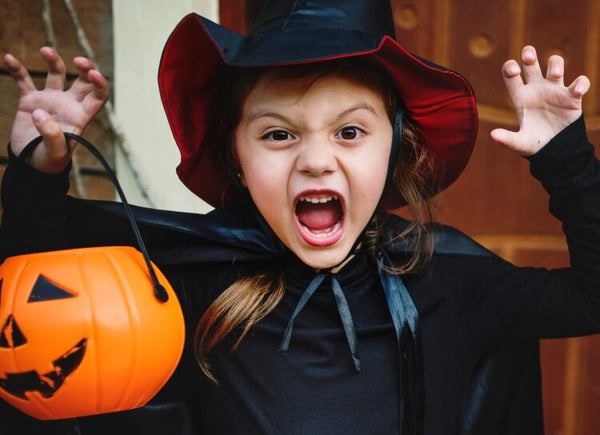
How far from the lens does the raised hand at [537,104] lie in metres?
1.34

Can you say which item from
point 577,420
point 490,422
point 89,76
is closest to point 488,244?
point 577,420

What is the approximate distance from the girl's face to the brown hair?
0.08 feet

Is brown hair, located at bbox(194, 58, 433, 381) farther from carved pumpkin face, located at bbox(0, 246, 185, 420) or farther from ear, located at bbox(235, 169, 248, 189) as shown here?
carved pumpkin face, located at bbox(0, 246, 185, 420)

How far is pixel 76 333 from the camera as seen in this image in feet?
3.59

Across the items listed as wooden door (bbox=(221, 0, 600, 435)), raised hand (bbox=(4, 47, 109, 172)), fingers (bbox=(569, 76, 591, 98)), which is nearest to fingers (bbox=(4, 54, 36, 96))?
raised hand (bbox=(4, 47, 109, 172))

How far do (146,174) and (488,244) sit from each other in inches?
51.0

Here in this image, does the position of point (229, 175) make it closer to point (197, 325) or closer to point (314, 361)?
point (197, 325)

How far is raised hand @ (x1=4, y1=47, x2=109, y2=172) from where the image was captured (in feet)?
4.21

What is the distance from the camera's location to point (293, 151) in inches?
53.5

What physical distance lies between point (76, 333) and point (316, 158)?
1.80 feet

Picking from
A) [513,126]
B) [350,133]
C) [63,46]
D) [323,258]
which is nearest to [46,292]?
[323,258]

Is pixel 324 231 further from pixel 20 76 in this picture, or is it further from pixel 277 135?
pixel 20 76

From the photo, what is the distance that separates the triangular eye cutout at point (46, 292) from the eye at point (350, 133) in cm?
62

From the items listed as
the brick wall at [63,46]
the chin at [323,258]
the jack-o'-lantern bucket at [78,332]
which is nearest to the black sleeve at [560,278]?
the chin at [323,258]
